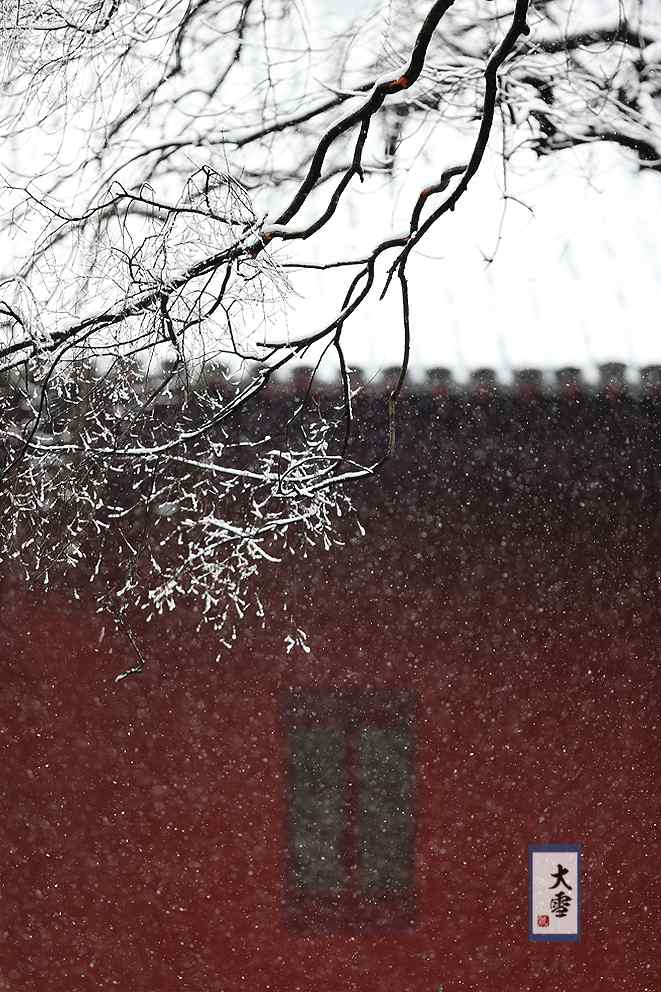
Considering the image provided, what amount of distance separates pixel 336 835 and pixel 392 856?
26 cm

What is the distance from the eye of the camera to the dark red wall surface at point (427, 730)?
4887 millimetres

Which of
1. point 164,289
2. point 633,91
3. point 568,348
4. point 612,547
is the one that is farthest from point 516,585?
point 164,289

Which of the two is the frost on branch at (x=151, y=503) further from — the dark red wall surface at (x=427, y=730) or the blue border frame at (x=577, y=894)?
the blue border frame at (x=577, y=894)

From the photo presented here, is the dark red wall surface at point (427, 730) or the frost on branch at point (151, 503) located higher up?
the frost on branch at point (151, 503)

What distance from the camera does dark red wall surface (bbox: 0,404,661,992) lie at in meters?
4.89

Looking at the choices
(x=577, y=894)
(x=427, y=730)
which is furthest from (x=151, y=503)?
(x=577, y=894)

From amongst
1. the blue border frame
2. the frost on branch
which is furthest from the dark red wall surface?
the frost on branch

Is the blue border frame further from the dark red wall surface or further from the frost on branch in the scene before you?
the frost on branch

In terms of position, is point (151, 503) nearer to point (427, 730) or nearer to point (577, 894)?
point (427, 730)

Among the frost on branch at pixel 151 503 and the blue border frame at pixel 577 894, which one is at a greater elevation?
the frost on branch at pixel 151 503

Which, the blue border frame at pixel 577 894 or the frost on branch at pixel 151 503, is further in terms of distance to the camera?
the blue border frame at pixel 577 894

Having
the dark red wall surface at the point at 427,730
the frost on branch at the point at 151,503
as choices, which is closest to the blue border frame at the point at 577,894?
the dark red wall surface at the point at 427,730

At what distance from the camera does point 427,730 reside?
4.91 m

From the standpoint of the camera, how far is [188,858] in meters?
4.89
